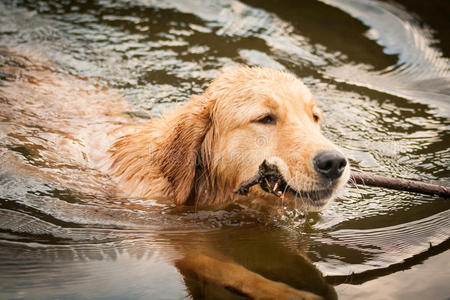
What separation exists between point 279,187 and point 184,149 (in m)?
0.96

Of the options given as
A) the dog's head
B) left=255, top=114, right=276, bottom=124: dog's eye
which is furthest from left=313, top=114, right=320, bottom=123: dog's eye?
left=255, top=114, right=276, bottom=124: dog's eye

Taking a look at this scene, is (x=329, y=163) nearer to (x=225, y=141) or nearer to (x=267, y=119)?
(x=267, y=119)

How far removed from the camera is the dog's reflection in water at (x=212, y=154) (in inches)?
155

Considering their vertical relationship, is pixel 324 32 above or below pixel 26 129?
above

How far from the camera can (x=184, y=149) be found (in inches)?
184

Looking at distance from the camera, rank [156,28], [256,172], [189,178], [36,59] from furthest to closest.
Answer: [156,28] < [36,59] < [189,178] < [256,172]

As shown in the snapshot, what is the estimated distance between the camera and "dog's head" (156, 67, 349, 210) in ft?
13.1

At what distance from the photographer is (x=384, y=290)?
12.1 feet

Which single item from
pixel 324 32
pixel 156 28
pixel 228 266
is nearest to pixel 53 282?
pixel 228 266

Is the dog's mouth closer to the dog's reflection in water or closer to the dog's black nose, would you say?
the dog's reflection in water

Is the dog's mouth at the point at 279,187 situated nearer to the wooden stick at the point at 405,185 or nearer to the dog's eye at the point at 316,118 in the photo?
the wooden stick at the point at 405,185

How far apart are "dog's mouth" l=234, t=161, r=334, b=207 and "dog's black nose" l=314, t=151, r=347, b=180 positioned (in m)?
0.15

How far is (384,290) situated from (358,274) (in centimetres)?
24

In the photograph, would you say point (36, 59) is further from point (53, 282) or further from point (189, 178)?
point (53, 282)
